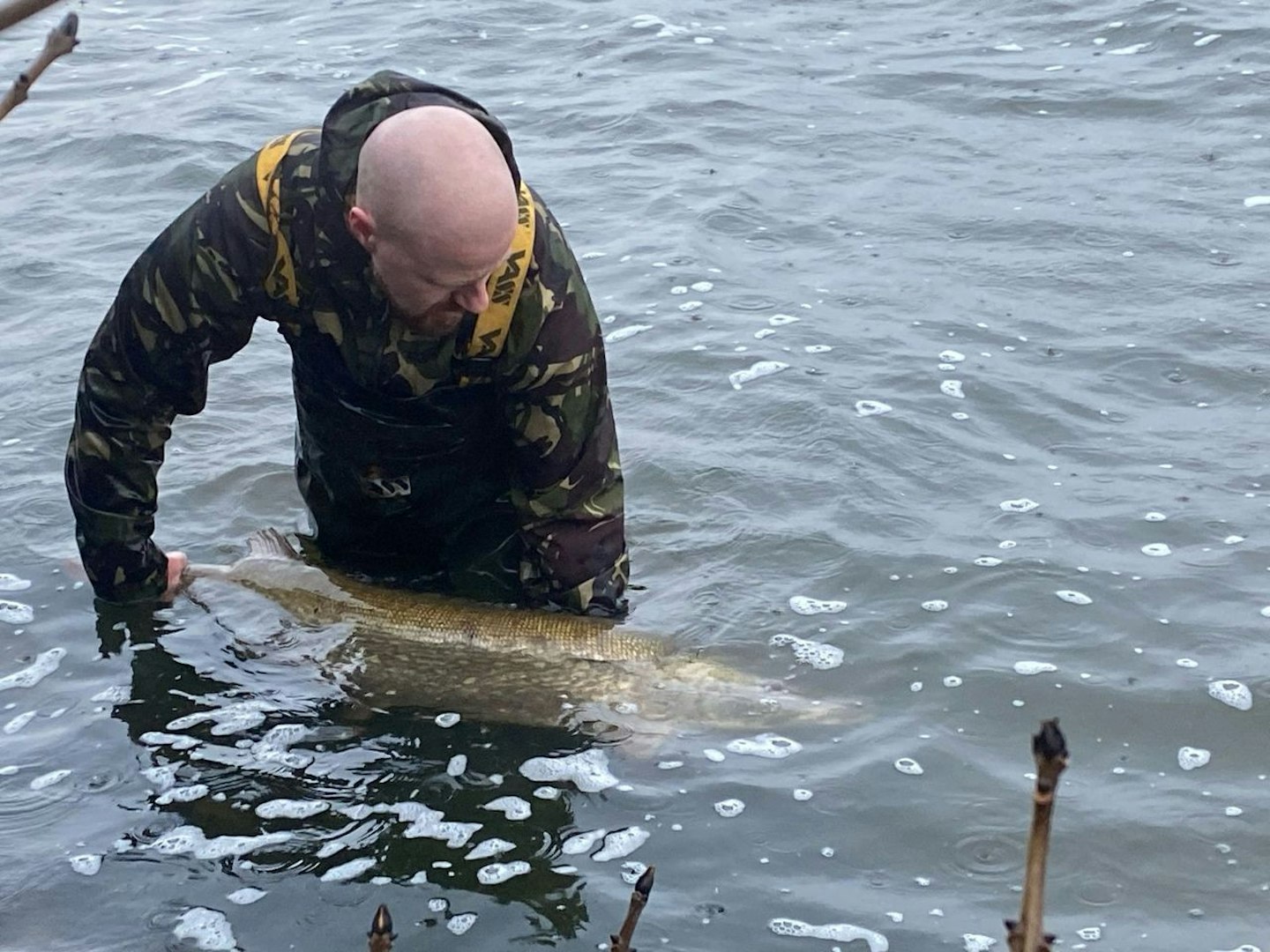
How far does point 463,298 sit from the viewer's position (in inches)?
160

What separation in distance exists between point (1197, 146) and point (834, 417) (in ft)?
12.5

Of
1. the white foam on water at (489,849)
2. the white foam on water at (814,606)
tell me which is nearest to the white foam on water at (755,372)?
the white foam on water at (814,606)

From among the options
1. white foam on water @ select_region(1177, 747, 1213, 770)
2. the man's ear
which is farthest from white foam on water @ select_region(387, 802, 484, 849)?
white foam on water @ select_region(1177, 747, 1213, 770)

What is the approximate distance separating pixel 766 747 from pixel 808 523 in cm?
153

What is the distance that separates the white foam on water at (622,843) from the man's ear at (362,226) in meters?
1.72

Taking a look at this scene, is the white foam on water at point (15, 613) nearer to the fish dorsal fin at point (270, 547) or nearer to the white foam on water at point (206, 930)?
the fish dorsal fin at point (270, 547)

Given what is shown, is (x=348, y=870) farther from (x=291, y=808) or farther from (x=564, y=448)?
(x=564, y=448)

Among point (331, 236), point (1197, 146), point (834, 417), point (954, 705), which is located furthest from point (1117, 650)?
point (1197, 146)

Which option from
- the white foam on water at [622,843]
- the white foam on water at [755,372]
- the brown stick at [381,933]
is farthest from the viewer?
the white foam on water at [755,372]

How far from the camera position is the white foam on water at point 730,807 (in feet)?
14.3

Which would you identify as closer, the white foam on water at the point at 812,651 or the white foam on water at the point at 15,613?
the white foam on water at the point at 812,651

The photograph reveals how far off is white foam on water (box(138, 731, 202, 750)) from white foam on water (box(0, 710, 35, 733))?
15.6 inches

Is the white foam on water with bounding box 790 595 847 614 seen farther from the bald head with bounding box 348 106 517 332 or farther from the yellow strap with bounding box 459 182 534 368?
the bald head with bounding box 348 106 517 332

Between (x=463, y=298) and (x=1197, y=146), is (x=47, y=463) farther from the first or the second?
(x=1197, y=146)
